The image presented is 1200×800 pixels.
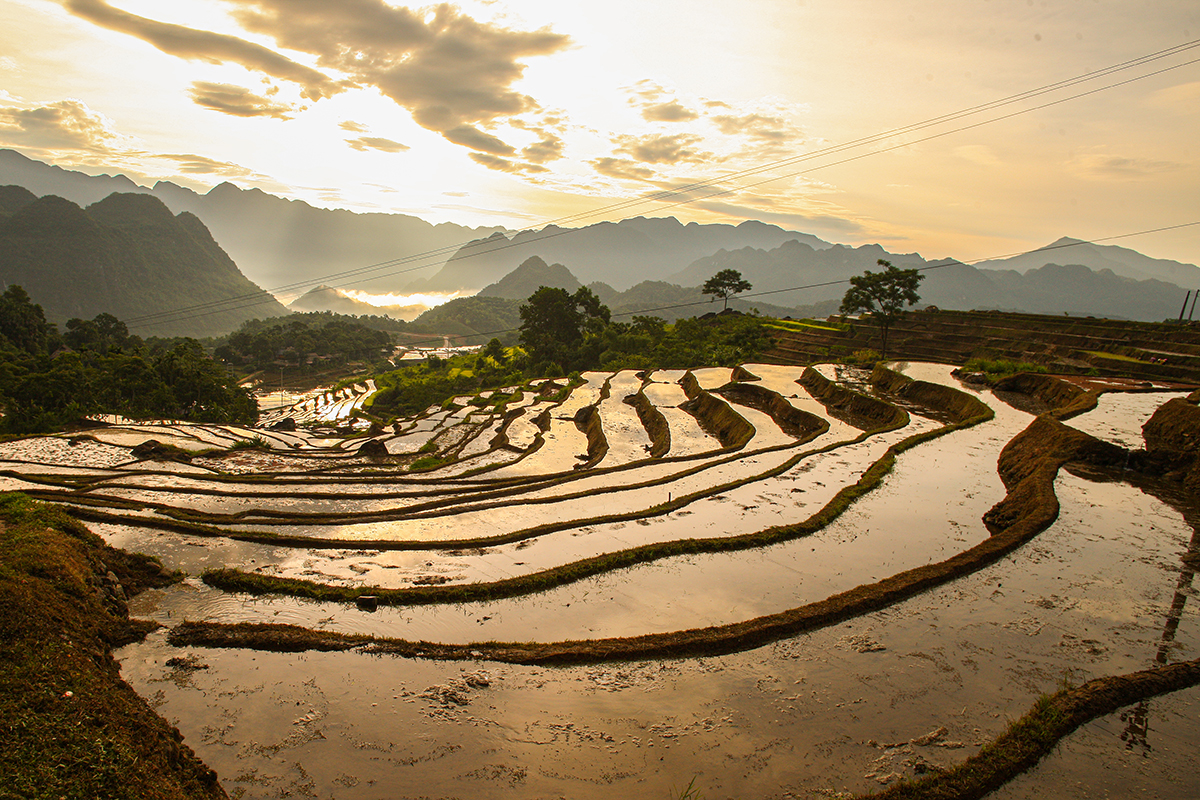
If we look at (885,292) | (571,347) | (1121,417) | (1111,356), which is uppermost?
(885,292)

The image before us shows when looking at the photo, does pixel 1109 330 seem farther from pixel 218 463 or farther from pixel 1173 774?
pixel 218 463

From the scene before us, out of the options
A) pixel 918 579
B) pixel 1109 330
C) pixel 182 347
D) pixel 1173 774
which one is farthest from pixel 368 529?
pixel 1109 330

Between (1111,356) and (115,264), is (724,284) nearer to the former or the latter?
(1111,356)

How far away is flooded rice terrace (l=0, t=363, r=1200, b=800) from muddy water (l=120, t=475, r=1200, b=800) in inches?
1.2

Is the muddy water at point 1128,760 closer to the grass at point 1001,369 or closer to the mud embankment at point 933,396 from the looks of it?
the mud embankment at point 933,396

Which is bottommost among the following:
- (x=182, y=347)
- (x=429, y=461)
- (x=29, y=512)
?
(x=429, y=461)

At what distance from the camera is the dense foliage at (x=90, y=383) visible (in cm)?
2922

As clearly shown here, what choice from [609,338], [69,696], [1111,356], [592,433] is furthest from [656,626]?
[609,338]

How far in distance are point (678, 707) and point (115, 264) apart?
652ft

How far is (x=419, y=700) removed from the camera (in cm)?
602

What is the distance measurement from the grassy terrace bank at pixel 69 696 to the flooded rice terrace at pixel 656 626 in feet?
2.21

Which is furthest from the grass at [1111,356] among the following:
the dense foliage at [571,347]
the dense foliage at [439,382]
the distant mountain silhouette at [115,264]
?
the distant mountain silhouette at [115,264]

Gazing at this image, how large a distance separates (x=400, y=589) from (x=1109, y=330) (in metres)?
42.9

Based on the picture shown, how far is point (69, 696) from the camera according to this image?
15.0 ft
